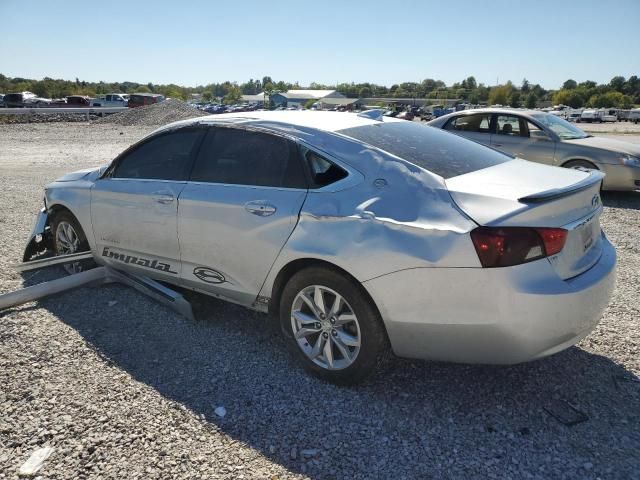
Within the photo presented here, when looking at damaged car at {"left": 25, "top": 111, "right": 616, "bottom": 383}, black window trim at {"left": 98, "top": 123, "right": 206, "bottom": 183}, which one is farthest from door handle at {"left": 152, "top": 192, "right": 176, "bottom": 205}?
black window trim at {"left": 98, "top": 123, "right": 206, "bottom": 183}

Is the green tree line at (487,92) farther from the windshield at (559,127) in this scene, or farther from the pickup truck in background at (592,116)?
the windshield at (559,127)

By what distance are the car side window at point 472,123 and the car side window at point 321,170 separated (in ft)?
25.2

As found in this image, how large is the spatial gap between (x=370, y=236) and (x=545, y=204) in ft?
3.13

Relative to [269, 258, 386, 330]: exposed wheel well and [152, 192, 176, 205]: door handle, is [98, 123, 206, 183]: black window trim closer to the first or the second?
[152, 192, 176, 205]: door handle

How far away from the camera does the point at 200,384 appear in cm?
331

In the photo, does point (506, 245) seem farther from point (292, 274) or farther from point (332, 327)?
point (292, 274)

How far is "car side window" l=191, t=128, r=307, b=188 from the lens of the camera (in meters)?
3.45

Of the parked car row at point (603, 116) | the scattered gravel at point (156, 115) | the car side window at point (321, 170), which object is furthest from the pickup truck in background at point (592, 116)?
the car side window at point (321, 170)

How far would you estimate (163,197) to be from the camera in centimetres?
400

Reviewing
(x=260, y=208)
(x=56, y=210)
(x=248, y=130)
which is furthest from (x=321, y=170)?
(x=56, y=210)

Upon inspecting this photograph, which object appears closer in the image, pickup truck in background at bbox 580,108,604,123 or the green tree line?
pickup truck in background at bbox 580,108,604,123

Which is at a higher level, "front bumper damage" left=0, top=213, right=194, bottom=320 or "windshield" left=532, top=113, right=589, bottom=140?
"windshield" left=532, top=113, right=589, bottom=140

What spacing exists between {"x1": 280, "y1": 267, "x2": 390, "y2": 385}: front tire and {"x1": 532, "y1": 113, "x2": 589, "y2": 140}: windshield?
7928 millimetres

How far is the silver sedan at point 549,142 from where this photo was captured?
349 inches
